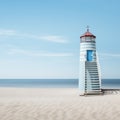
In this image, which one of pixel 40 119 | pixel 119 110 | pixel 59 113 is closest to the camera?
pixel 40 119

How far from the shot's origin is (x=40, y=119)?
40.9 ft

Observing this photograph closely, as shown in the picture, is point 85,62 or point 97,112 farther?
point 85,62

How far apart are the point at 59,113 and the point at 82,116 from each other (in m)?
1.24

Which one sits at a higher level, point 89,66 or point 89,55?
point 89,55

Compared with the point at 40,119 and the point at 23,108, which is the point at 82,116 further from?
the point at 23,108

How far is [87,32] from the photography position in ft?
94.1

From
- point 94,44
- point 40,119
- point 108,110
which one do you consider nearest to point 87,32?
point 94,44

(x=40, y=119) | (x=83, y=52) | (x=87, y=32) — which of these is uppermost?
(x=87, y=32)

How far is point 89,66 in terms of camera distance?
28.2m

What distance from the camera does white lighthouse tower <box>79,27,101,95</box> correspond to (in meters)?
28.1

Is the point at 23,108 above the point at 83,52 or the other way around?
the other way around

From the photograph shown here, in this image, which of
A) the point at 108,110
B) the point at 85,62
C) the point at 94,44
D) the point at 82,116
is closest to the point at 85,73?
the point at 85,62

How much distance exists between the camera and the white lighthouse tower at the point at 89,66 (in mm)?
28078

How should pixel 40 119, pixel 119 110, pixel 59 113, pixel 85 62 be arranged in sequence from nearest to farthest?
1. pixel 40 119
2. pixel 59 113
3. pixel 119 110
4. pixel 85 62
